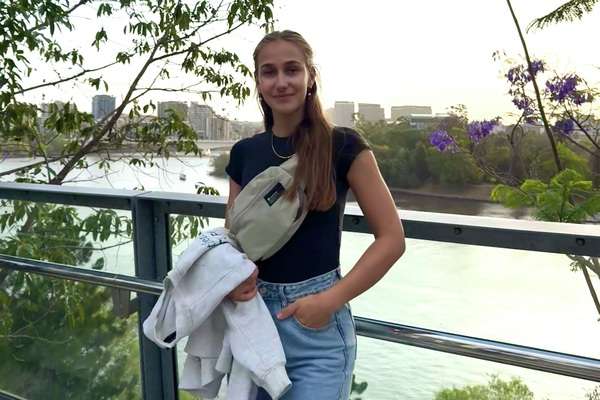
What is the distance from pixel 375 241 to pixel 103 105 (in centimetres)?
423

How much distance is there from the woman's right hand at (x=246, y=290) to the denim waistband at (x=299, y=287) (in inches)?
2.1

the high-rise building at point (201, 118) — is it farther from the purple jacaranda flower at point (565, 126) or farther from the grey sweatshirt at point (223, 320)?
the grey sweatshirt at point (223, 320)

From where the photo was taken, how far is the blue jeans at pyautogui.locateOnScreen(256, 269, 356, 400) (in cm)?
108

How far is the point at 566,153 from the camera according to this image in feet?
15.4

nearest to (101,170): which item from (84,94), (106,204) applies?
(84,94)

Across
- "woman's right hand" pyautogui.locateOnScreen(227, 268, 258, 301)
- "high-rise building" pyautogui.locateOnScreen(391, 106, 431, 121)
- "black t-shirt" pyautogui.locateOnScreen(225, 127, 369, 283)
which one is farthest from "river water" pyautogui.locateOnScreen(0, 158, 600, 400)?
"high-rise building" pyautogui.locateOnScreen(391, 106, 431, 121)

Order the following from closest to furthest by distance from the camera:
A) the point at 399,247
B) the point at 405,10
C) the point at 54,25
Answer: the point at 399,247 → the point at 54,25 → the point at 405,10

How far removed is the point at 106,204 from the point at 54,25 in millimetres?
2012

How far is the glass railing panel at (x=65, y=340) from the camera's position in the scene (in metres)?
1.98

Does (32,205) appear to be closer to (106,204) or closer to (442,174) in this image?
(106,204)

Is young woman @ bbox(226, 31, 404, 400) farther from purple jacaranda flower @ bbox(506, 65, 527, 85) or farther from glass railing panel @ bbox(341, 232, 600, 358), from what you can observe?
purple jacaranda flower @ bbox(506, 65, 527, 85)

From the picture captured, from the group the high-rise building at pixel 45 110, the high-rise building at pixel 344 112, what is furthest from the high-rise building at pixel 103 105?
the high-rise building at pixel 344 112

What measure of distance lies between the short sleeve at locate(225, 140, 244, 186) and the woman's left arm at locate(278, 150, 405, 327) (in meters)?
0.29

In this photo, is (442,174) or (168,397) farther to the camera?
(442,174)
